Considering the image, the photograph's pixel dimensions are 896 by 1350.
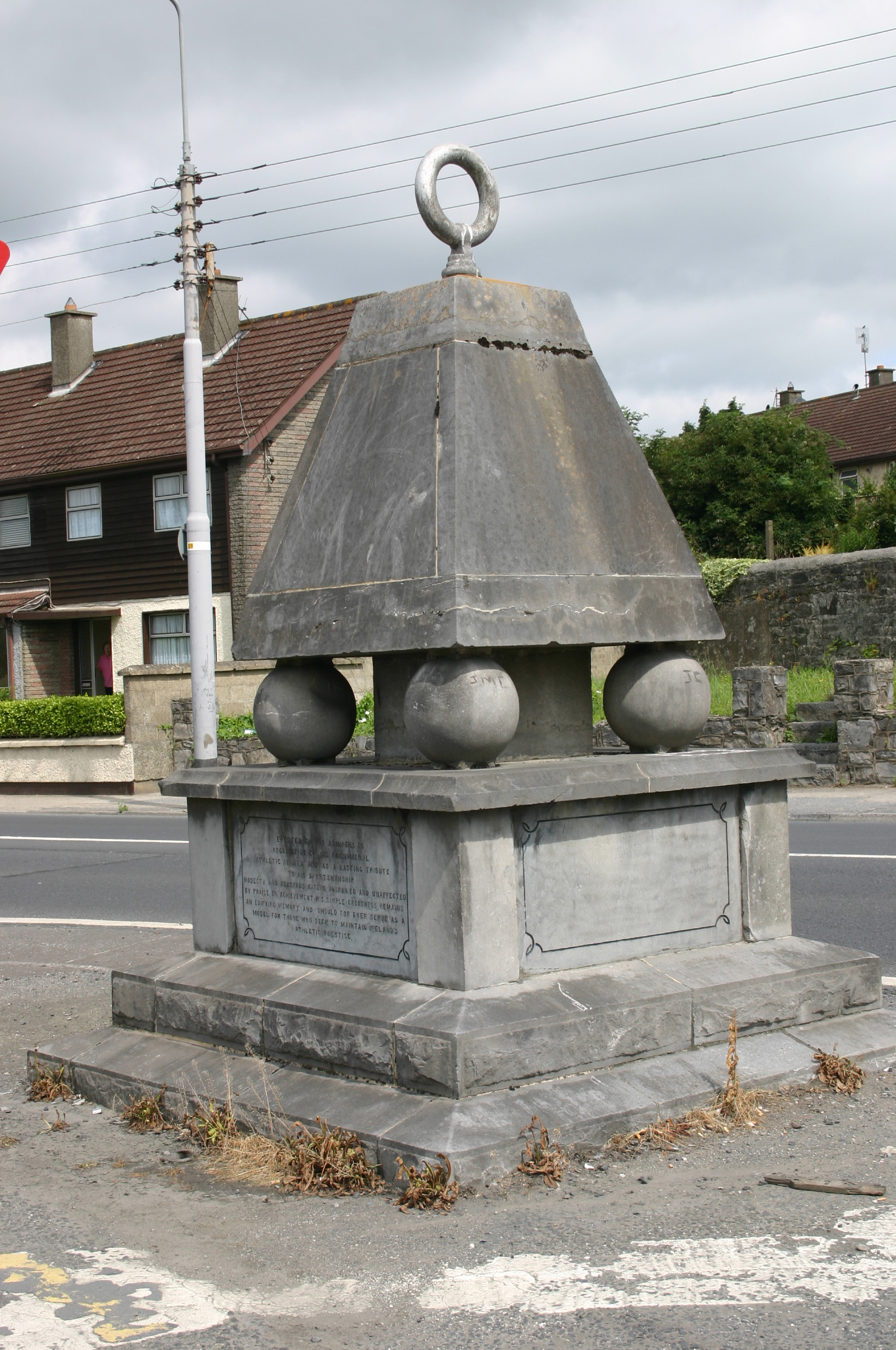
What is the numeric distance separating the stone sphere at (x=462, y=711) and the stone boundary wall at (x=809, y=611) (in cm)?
1726

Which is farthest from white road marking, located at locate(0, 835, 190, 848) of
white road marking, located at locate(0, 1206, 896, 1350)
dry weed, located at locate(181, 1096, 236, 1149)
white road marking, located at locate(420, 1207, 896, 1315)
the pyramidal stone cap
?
white road marking, located at locate(420, 1207, 896, 1315)

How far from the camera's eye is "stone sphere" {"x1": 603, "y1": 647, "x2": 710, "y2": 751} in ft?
16.9

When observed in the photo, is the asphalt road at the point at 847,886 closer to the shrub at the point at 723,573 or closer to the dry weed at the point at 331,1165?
the dry weed at the point at 331,1165

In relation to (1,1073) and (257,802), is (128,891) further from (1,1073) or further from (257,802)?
(257,802)

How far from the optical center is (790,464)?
2988 cm

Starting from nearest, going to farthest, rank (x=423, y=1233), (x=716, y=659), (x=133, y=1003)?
(x=423, y=1233), (x=133, y=1003), (x=716, y=659)

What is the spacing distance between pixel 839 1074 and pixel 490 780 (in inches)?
63.6

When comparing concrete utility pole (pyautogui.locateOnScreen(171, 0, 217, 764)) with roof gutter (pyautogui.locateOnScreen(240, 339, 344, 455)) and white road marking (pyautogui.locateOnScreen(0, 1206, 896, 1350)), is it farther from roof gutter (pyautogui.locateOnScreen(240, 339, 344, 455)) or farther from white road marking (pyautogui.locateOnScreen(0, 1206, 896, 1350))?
white road marking (pyautogui.locateOnScreen(0, 1206, 896, 1350))

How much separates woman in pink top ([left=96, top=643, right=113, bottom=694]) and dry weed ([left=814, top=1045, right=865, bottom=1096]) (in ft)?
78.5

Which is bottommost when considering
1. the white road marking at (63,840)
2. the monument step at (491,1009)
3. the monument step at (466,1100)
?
the white road marking at (63,840)

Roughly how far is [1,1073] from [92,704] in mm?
16488

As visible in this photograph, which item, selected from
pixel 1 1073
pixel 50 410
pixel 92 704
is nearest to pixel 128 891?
pixel 1 1073

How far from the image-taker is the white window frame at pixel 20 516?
29188mm

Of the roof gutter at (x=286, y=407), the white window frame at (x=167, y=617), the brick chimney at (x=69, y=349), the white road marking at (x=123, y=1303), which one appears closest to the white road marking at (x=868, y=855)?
the white road marking at (x=123, y=1303)
